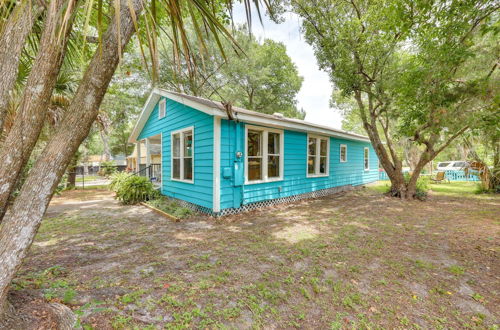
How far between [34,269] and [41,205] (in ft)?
6.48

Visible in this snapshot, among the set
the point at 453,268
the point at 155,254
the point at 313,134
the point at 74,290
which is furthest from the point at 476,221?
the point at 74,290

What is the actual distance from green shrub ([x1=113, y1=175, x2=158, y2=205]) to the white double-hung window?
4.06ft

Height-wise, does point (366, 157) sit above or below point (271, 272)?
above

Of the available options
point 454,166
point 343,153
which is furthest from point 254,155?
point 454,166

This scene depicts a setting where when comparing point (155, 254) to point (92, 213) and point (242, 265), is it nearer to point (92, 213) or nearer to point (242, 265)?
point (242, 265)

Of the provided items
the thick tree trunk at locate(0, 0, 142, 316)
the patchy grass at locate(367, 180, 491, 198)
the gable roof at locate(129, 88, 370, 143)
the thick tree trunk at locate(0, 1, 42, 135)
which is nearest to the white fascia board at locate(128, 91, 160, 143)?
the gable roof at locate(129, 88, 370, 143)

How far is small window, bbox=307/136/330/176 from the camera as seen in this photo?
332 inches

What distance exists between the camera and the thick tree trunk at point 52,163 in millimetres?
1646

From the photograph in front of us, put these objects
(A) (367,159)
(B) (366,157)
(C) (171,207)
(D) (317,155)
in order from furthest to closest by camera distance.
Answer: (A) (367,159) → (B) (366,157) → (D) (317,155) → (C) (171,207)

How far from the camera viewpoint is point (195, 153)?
249 inches

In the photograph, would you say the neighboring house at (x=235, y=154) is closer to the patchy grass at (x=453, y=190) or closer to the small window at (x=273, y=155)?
the small window at (x=273, y=155)

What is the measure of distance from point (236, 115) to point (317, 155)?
433 cm

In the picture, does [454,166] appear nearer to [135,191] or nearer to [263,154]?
[263,154]

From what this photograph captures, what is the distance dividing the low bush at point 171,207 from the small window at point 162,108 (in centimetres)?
295
